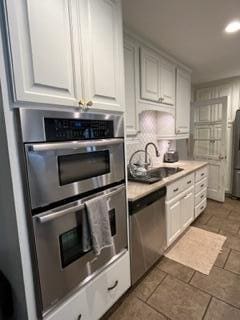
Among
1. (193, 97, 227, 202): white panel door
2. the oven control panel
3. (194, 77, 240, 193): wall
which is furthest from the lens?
(194, 77, 240, 193): wall

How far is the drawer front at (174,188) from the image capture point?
6.86ft

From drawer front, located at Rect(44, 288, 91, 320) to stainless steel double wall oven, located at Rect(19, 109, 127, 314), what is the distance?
0.17 ft

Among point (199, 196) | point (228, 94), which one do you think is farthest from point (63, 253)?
point (228, 94)

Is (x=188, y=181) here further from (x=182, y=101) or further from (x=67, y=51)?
(x=67, y=51)

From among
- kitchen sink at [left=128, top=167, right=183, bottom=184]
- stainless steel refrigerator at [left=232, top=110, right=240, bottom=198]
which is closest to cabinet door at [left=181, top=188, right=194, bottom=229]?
kitchen sink at [left=128, top=167, right=183, bottom=184]

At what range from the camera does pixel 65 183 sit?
1.09 m

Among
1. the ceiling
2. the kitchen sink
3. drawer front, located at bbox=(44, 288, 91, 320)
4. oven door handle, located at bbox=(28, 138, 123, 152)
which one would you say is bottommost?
drawer front, located at bbox=(44, 288, 91, 320)

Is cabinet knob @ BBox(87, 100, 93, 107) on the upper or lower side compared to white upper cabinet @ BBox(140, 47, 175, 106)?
lower

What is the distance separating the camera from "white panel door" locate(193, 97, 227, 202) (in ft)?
11.4

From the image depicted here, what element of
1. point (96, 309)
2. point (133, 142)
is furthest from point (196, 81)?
point (96, 309)

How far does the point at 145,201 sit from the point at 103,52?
4.04 ft

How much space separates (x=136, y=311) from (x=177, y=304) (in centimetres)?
36

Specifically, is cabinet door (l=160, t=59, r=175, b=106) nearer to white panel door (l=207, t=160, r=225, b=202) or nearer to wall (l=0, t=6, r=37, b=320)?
white panel door (l=207, t=160, r=225, b=202)

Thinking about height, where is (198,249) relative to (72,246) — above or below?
below
